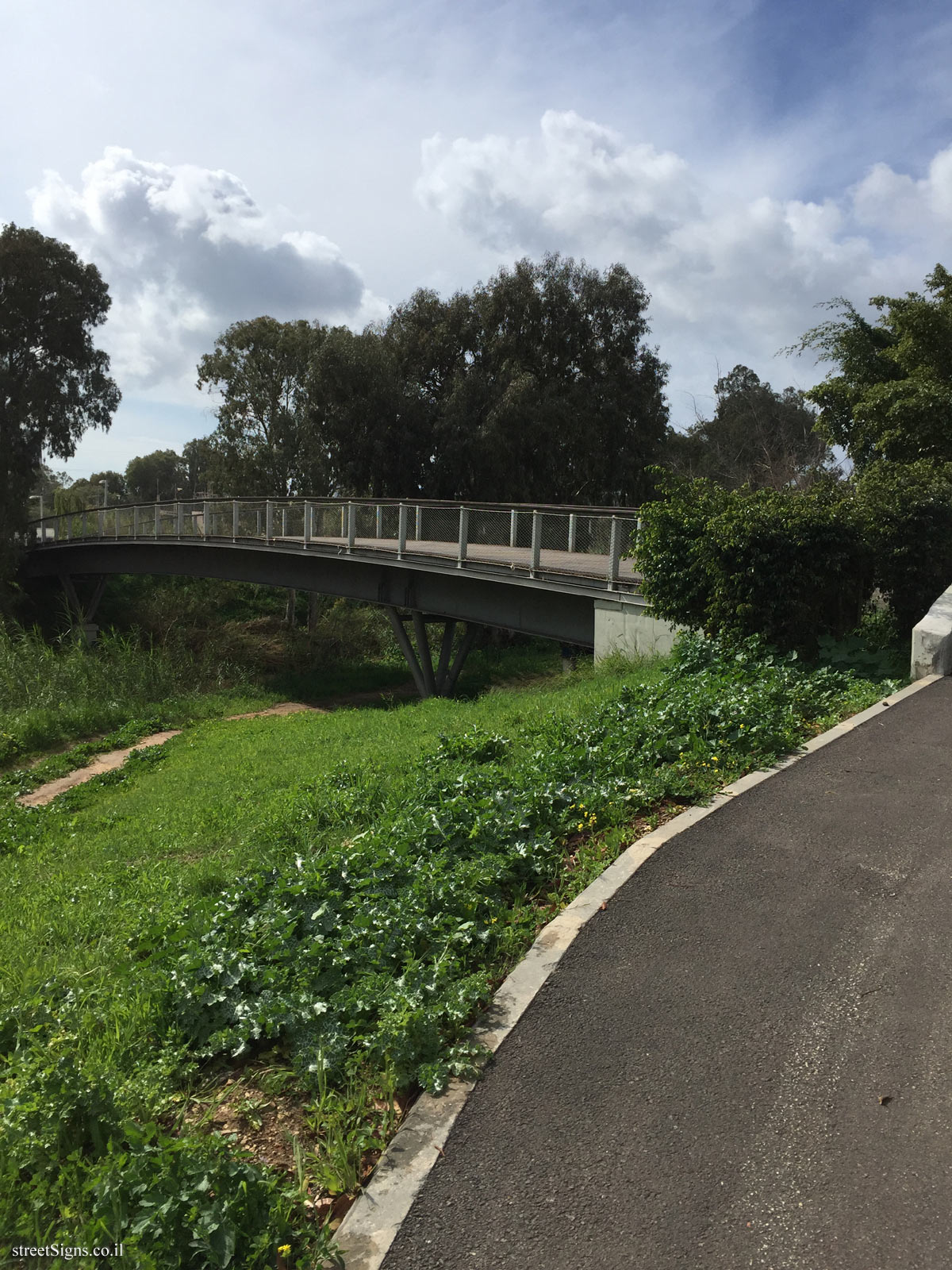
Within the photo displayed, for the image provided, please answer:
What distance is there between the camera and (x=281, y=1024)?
136 inches

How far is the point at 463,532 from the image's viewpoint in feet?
54.3

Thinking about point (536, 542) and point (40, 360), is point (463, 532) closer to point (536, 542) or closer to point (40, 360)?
point (536, 542)

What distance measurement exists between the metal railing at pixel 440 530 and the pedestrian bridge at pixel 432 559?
3 cm

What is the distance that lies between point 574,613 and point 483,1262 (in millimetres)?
12679

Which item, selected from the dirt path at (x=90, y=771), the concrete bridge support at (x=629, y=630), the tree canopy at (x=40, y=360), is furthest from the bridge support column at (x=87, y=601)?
the concrete bridge support at (x=629, y=630)

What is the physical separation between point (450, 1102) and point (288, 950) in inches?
45.7

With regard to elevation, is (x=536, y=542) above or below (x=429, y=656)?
above

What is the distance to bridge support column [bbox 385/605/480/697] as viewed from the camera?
21.0 metres

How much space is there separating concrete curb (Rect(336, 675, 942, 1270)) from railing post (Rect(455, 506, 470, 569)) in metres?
11.3

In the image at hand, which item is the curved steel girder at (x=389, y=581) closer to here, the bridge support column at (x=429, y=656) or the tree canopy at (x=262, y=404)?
the bridge support column at (x=429, y=656)

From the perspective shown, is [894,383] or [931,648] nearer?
[931,648]

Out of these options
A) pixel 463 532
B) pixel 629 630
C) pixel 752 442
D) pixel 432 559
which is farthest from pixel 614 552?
pixel 752 442

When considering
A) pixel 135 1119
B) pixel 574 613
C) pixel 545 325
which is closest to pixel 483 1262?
pixel 135 1119

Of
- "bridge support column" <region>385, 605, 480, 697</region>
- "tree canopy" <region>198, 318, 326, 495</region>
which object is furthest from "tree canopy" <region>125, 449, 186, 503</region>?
"bridge support column" <region>385, 605, 480, 697</region>
